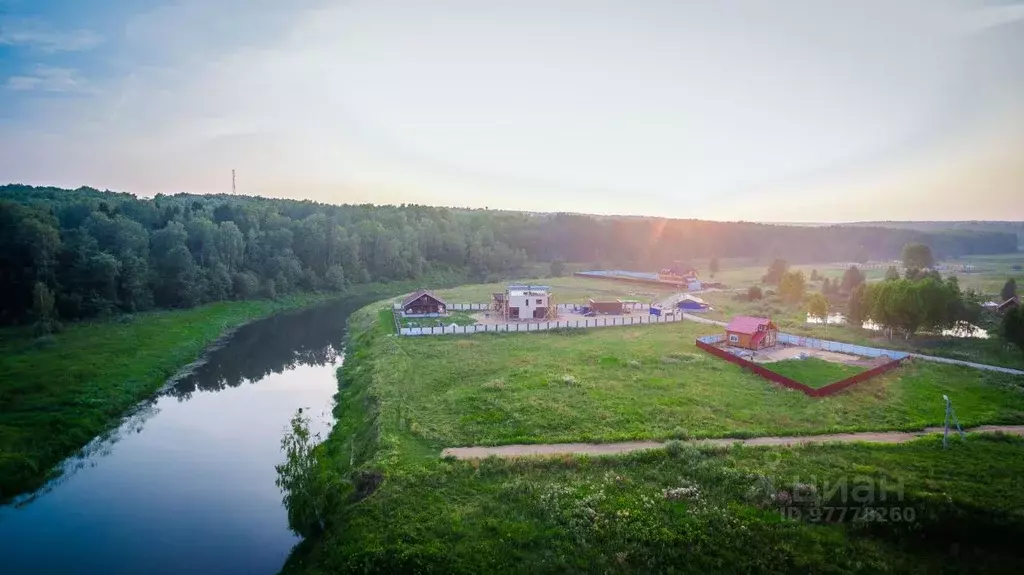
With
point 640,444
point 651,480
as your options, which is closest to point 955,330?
point 640,444

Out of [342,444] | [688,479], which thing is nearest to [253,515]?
[342,444]

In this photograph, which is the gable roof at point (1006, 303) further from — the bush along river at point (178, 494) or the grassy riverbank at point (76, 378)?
the grassy riverbank at point (76, 378)

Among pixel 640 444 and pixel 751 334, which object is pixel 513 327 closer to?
pixel 751 334

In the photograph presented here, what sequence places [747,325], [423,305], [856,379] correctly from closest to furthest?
1. [856,379]
2. [747,325]
3. [423,305]

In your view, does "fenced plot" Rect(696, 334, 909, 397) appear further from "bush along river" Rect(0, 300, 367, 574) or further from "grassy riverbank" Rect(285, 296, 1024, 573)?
"bush along river" Rect(0, 300, 367, 574)

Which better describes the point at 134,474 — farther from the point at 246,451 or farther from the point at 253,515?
the point at 253,515

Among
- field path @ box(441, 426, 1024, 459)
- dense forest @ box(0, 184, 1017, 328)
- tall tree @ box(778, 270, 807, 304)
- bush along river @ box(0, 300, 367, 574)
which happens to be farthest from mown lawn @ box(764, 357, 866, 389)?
dense forest @ box(0, 184, 1017, 328)
